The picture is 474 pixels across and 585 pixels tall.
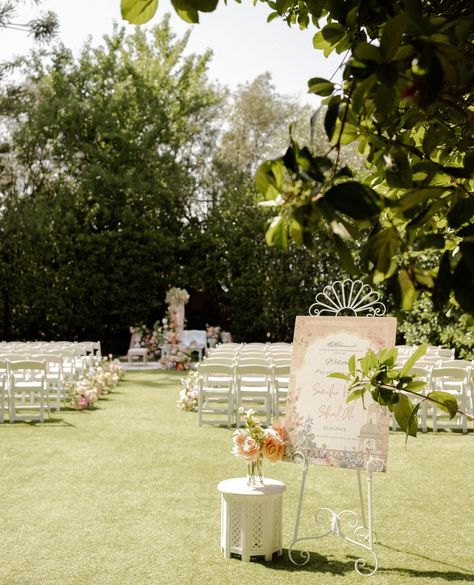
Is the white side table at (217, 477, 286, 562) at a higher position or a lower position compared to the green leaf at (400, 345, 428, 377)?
lower

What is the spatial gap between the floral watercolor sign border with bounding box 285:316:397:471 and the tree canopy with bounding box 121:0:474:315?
3742mm

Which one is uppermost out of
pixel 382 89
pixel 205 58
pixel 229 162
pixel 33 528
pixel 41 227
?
pixel 205 58

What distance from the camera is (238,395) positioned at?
9.76 metres

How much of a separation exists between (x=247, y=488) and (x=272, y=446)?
331 millimetres

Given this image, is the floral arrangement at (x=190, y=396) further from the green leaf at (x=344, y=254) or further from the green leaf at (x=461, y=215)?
the green leaf at (x=461, y=215)

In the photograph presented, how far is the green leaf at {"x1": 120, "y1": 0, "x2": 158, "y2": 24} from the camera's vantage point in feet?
3.24

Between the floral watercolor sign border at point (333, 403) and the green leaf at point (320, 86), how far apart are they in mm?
3843

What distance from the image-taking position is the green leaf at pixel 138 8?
3.24 feet

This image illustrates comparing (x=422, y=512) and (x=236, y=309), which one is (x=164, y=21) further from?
(x=422, y=512)

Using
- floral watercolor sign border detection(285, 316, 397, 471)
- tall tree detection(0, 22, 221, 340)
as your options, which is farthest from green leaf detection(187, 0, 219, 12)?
tall tree detection(0, 22, 221, 340)

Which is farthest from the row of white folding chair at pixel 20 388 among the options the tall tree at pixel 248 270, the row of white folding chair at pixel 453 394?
the tall tree at pixel 248 270

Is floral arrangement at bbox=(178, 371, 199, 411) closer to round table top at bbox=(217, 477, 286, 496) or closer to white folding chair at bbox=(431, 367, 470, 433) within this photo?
white folding chair at bbox=(431, 367, 470, 433)

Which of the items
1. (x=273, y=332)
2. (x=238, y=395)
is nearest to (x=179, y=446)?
(x=238, y=395)

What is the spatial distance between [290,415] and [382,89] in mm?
4441
